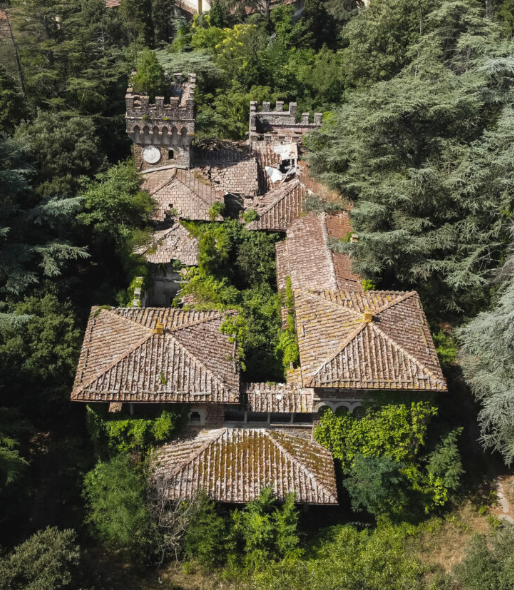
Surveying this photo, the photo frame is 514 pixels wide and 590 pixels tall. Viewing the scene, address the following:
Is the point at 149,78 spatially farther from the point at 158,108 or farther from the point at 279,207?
the point at 279,207

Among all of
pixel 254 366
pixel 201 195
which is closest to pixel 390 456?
pixel 254 366

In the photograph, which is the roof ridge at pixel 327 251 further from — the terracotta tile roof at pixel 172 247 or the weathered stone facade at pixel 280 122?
the weathered stone facade at pixel 280 122

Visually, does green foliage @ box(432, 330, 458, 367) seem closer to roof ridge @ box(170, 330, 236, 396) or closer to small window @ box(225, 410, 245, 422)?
small window @ box(225, 410, 245, 422)

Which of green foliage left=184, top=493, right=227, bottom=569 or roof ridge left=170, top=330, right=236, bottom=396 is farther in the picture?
roof ridge left=170, top=330, right=236, bottom=396

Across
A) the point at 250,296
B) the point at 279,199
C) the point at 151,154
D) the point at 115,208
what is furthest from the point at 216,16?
the point at 250,296

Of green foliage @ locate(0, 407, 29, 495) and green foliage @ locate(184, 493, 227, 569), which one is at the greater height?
green foliage @ locate(0, 407, 29, 495)

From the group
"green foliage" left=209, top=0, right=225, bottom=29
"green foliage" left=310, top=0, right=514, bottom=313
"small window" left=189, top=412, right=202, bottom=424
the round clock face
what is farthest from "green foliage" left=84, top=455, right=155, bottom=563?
"green foliage" left=209, top=0, right=225, bottom=29

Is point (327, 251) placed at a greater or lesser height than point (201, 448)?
greater
